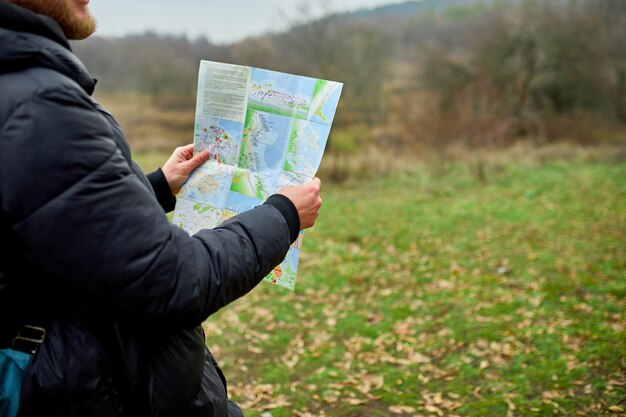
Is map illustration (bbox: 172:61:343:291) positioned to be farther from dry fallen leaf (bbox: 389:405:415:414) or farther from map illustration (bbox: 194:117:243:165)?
dry fallen leaf (bbox: 389:405:415:414)

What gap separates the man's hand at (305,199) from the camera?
160 centimetres

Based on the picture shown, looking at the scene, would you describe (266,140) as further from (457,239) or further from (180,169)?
(457,239)

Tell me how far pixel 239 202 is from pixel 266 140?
258mm

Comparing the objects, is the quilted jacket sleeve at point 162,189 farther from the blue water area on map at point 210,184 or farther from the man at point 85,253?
the man at point 85,253

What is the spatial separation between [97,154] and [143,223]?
19 cm

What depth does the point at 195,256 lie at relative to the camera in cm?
129

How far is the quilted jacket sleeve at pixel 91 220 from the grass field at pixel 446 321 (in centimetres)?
306

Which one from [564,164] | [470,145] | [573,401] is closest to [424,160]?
[470,145]

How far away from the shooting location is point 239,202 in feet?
6.36

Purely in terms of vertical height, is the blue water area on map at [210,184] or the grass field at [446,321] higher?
the blue water area on map at [210,184]

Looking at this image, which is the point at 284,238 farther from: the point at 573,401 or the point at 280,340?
the point at 280,340

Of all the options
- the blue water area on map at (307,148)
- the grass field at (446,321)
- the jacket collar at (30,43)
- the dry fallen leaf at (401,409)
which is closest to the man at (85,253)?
the jacket collar at (30,43)

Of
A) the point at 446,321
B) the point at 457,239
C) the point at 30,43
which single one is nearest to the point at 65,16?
the point at 30,43

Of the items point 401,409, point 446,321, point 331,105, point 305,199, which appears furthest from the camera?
Result: point 446,321
